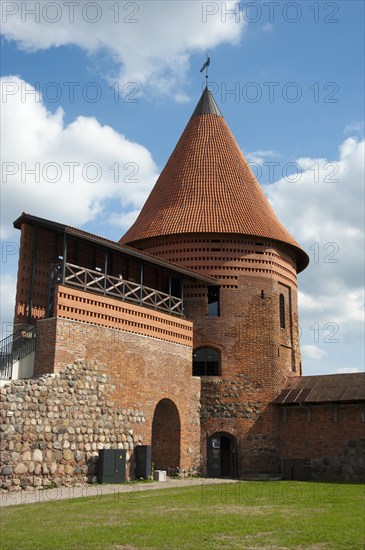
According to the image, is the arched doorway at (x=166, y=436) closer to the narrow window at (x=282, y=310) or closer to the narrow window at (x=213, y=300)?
the narrow window at (x=213, y=300)

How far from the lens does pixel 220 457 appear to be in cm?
2123

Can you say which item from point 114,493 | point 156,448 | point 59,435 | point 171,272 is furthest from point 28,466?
point 171,272

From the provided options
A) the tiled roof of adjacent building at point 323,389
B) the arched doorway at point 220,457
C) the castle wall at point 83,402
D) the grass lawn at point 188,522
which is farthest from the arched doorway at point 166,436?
the grass lawn at point 188,522

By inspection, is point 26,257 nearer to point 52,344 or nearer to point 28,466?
point 52,344

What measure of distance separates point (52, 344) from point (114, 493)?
13.3 ft

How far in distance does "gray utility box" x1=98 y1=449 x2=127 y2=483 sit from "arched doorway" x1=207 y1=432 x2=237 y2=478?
5185 millimetres

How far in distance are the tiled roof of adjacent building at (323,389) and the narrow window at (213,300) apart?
3769 mm

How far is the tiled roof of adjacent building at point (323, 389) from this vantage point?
20.2 metres

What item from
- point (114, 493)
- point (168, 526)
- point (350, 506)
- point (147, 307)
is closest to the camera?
point (168, 526)

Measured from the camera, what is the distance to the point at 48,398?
15.1 meters

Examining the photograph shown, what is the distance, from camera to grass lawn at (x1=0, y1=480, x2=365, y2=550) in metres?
8.34

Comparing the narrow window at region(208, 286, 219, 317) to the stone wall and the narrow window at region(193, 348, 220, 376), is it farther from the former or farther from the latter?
the stone wall

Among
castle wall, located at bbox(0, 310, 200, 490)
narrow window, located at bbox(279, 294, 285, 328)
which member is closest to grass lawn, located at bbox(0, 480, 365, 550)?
castle wall, located at bbox(0, 310, 200, 490)

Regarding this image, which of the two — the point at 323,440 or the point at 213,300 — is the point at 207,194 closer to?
→ the point at 213,300
